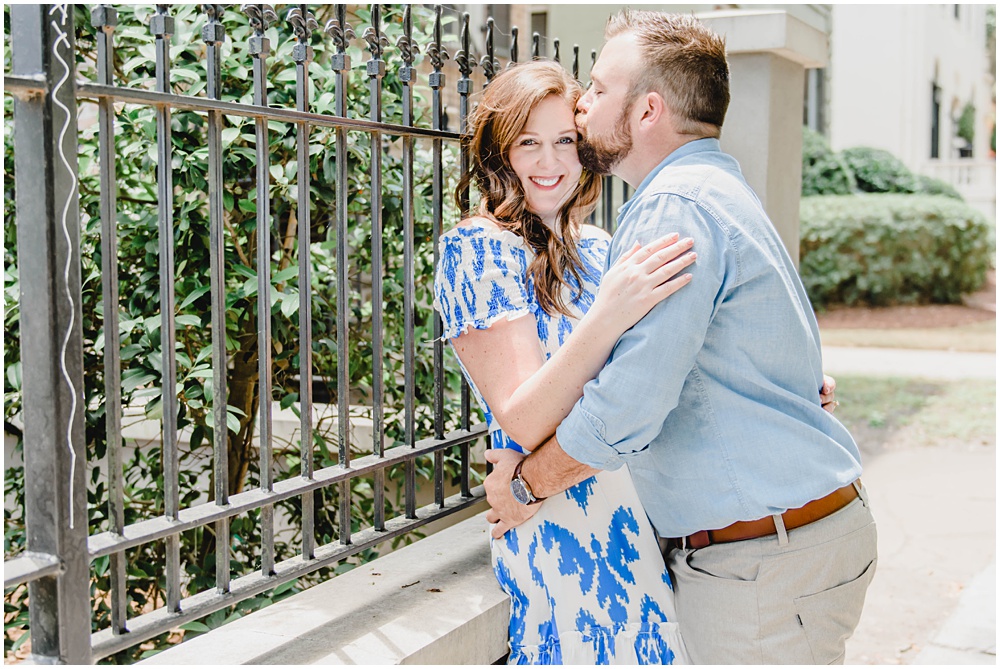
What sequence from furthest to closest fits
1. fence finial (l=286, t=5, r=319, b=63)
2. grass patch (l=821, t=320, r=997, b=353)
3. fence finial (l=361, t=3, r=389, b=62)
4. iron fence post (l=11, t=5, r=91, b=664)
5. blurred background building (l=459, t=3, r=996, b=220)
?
→ 1. blurred background building (l=459, t=3, r=996, b=220)
2. grass patch (l=821, t=320, r=997, b=353)
3. fence finial (l=361, t=3, r=389, b=62)
4. fence finial (l=286, t=5, r=319, b=63)
5. iron fence post (l=11, t=5, r=91, b=664)

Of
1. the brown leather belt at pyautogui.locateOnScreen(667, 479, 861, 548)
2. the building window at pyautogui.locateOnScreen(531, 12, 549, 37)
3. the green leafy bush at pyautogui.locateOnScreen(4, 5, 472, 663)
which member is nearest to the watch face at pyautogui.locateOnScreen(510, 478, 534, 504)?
the brown leather belt at pyautogui.locateOnScreen(667, 479, 861, 548)

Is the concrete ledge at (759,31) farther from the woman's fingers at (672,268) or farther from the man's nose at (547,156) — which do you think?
the woman's fingers at (672,268)

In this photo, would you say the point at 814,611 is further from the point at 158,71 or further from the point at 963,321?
the point at 963,321

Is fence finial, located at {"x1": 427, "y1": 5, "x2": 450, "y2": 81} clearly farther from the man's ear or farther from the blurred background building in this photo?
the blurred background building

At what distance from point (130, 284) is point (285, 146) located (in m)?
0.60

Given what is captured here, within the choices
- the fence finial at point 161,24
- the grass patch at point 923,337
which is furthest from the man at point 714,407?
the grass patch at point 923,337

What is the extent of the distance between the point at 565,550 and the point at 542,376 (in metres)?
0.46

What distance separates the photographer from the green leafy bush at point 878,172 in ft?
59.6

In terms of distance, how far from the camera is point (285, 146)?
2.89 m

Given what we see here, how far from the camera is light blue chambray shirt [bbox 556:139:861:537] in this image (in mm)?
1819

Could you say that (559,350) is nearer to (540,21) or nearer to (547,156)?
(547,156)

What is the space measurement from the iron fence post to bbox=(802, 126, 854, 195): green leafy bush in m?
17.4

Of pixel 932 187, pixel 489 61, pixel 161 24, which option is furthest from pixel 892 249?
pixel 161 24

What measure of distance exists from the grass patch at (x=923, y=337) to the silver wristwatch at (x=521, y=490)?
12.1 meters
